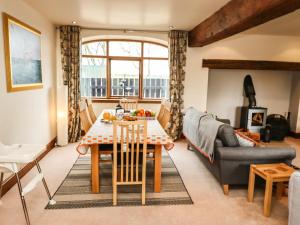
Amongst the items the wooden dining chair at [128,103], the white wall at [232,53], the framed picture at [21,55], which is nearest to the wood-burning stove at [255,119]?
the white wall at [232,53]

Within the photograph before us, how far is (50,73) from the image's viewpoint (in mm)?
4703

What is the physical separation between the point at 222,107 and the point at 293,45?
2207 millimetres

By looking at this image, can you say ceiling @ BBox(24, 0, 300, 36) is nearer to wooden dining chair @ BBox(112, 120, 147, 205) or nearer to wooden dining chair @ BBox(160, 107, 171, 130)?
wooden dining chair @ BBox(160, 107, 171, 130)

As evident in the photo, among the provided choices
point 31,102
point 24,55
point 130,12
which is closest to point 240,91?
point 130,12

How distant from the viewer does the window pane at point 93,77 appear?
577 centimetres

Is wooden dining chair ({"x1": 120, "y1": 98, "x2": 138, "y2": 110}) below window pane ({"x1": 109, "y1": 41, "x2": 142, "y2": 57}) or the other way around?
below

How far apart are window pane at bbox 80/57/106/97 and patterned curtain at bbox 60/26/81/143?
0.69 meters

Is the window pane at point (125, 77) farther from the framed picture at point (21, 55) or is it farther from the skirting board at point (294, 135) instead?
the skirting board at point (294, 135)

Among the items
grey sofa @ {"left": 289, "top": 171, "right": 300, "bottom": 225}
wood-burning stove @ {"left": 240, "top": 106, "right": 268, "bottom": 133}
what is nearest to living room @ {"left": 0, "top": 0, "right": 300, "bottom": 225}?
grey sofa @ {"left": 289, "top": 171, "right": 300, "bottom": 225}

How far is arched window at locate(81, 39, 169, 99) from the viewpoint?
575 cm

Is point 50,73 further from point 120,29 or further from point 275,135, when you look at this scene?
point 275,135

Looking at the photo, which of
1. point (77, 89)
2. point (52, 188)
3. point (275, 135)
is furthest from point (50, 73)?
point (275, 135)

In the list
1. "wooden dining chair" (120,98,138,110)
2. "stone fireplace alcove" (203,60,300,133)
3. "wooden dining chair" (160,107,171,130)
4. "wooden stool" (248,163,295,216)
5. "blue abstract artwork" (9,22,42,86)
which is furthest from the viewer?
"stone fireplace alcove" (203,60,300,133)

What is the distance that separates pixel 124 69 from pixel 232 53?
2.61 metres
